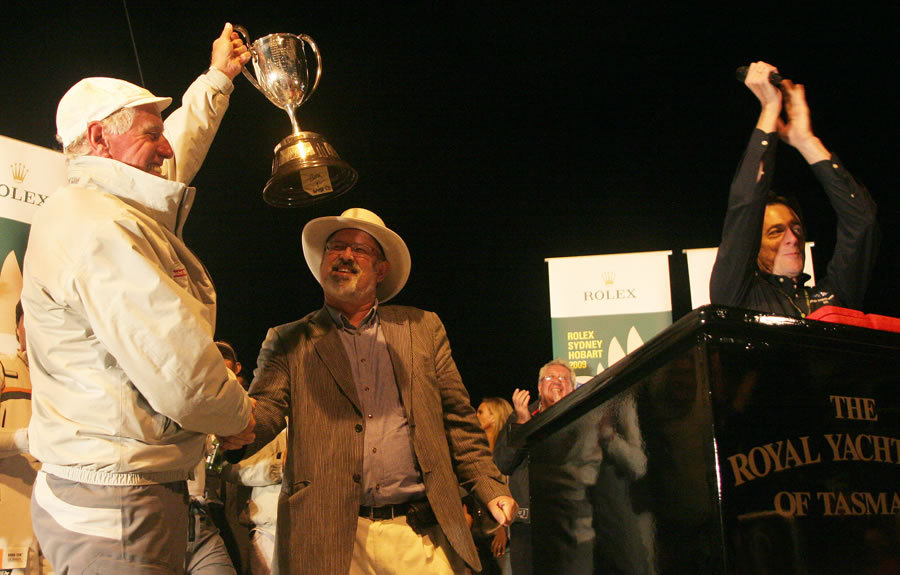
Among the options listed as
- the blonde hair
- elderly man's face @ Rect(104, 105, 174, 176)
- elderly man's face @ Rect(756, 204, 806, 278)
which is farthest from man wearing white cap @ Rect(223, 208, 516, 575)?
the blonde hair

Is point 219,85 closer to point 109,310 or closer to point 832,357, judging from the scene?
point 109,310

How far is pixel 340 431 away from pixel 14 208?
1.93 metres

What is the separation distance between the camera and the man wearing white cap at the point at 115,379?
1904 mm

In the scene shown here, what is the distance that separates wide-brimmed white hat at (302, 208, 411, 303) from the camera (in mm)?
3244

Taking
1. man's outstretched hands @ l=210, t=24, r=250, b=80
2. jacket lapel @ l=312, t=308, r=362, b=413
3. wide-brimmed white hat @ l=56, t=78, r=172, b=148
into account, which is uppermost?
man's outstretched hands @ l=210, t=24, r=250, b=80

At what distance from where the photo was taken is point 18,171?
141 inches

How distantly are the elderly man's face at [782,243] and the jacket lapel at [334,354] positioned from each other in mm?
1536

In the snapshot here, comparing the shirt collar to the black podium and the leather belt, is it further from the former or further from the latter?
the black podium

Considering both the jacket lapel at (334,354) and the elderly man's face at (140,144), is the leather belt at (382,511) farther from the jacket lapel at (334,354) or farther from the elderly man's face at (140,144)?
the elderly man's face at (140,144)

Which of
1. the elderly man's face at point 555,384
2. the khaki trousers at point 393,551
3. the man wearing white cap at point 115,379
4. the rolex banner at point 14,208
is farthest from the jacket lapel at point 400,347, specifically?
the elderly man's face at point 555,384

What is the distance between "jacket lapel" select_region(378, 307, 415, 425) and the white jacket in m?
0.91

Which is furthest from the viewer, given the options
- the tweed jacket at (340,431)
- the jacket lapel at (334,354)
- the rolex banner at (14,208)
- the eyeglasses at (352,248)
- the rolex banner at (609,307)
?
the rolex banner at (609,307)

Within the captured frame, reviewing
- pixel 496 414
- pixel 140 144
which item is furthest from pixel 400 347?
pixel 496 414

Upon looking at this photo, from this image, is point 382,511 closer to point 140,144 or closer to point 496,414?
point 140,144
